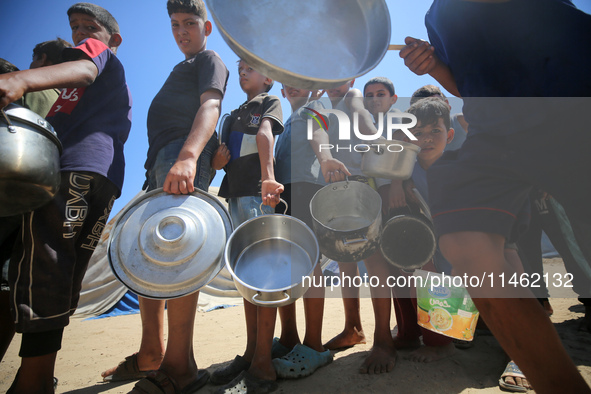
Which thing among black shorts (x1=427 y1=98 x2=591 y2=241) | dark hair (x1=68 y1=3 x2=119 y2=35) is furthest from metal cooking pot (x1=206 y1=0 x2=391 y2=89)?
dark hair (x1=68 y1=3 x2=119 y2=35)

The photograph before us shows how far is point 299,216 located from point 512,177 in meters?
1.17

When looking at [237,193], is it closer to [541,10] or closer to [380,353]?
[380,353]

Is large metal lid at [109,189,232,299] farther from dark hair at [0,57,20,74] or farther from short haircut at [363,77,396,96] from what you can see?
short haircut at [363,77,396,96]

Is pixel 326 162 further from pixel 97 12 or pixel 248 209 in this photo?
pixel 97 12

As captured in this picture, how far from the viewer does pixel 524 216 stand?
1707 mm

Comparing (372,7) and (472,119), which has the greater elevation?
(372,7)

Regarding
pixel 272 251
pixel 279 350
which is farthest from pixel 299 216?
pixel 279 350

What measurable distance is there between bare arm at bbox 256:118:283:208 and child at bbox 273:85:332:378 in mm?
304

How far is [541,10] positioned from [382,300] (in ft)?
4.66

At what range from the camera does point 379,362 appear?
1.62m

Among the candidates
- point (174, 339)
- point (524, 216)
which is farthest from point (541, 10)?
point (174, 339)

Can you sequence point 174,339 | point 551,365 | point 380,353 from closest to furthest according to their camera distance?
point 551,365 → point 174,339 → point 380,353

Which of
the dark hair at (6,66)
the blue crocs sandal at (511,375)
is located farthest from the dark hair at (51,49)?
the blue crocs sandal at (511,375)

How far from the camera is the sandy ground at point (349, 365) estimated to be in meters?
1.47
